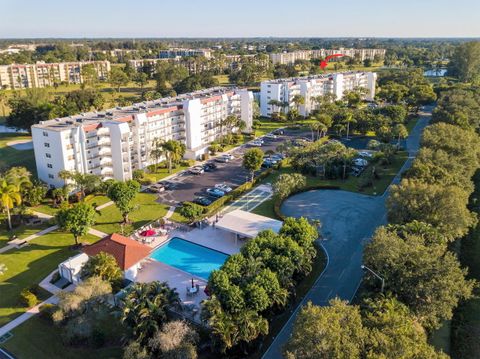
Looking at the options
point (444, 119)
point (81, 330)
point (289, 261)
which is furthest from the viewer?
point (444, 119)

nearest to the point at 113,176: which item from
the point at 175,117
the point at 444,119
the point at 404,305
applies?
the point at 175,117

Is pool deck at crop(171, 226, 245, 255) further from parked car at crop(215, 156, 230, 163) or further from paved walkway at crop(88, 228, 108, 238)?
parked car at crop(215, 156, 230, 163)

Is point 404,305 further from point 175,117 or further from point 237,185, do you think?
point 175,117

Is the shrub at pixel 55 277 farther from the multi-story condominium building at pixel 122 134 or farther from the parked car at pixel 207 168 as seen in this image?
the parked car at pixel 207 168

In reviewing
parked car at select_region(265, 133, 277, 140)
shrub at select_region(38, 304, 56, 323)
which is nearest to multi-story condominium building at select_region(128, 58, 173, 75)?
parked car at select_region(265, 133, 277, 140)

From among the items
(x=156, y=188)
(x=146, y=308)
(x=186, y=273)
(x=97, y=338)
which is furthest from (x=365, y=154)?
(x=97, y=338)

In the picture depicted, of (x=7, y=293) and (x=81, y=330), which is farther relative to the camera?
(x=7, y=293)
